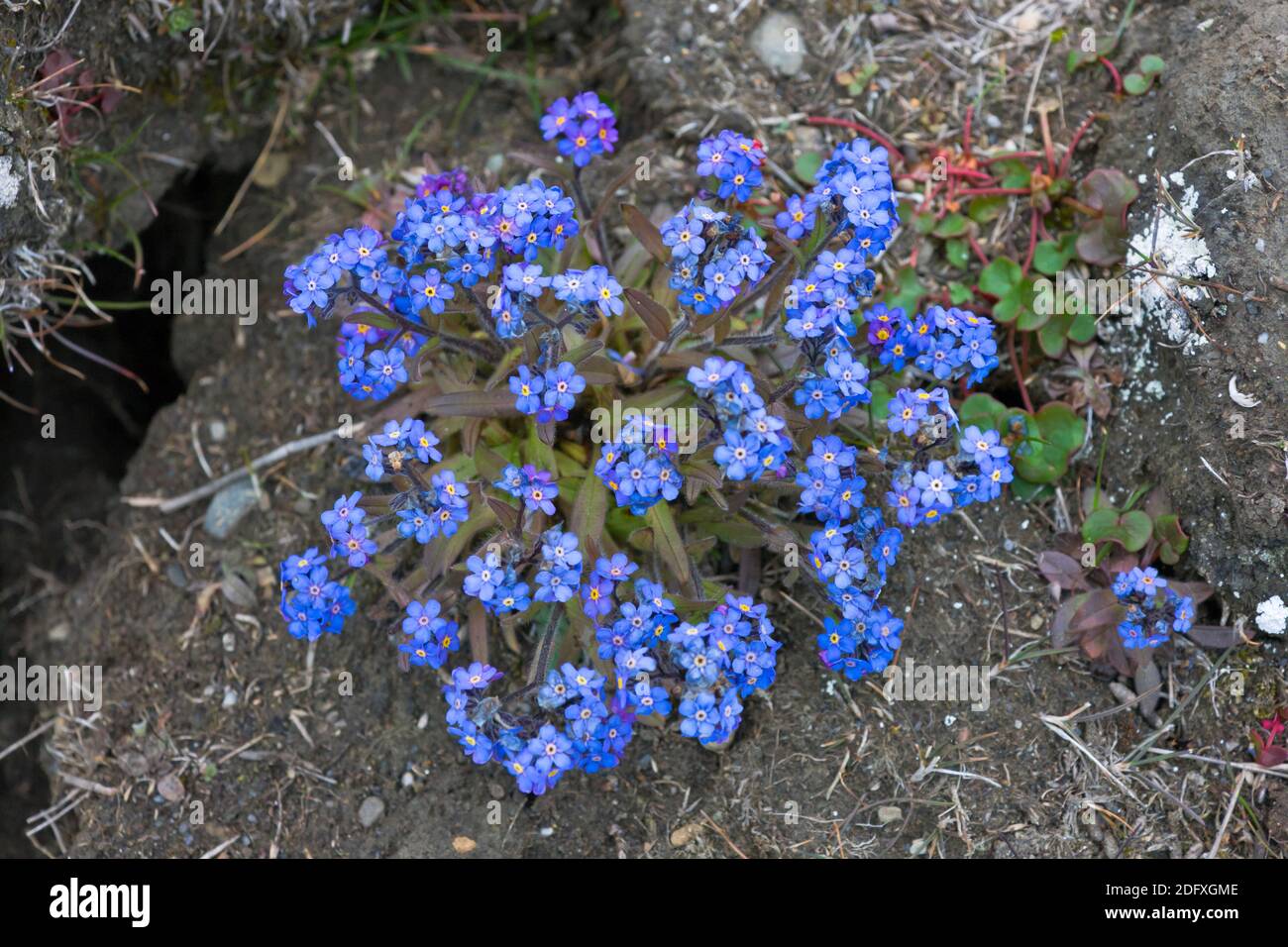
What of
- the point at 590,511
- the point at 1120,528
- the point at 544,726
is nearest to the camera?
the point at 544,726

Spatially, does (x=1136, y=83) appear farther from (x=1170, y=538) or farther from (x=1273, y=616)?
(x=1273, y=616)

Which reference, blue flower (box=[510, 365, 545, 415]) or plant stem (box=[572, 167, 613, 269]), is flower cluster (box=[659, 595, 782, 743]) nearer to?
blue flower (box=[510, 365, 545, 415])

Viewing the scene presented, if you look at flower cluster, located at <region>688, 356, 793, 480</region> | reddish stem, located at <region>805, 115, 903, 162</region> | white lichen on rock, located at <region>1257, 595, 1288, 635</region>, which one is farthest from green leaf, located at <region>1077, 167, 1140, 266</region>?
flower cluster, located at <region>688, 356, 793, 480</region>

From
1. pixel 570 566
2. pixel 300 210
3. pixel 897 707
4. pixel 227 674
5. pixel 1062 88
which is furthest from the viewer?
pixel 300 210

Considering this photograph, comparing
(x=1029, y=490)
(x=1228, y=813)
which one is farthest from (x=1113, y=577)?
(x=1228, y=813)

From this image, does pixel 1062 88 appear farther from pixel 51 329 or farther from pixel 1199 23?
pixel 51 329

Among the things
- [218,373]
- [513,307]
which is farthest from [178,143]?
[513,307]
